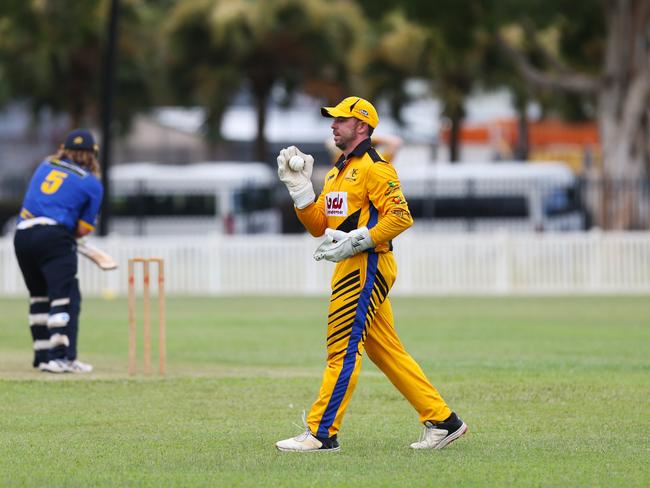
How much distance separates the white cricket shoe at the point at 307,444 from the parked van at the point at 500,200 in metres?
27.9

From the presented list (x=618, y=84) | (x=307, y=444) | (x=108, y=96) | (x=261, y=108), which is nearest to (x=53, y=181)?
(x=307, y=444)

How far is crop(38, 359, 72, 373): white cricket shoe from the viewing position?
12.8 m

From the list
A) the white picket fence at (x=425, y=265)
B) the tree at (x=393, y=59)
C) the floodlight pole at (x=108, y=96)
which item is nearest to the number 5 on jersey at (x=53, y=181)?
the white picket fence at (x=425, y=265)

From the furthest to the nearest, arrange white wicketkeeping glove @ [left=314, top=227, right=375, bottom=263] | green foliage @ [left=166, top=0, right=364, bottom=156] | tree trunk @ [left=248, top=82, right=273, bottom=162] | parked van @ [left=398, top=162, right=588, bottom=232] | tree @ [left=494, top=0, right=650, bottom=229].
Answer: tree trunk @ [left=248, top=82, right=273, bottom=162]
green foliage @ [left=166, top=0, right=364, bottom=156]
parked van @ [left=398, top=162, right=588, bottom=232]
tree @ [left=494, top=0, right=650, bottom=229]
white wicketkeeping glove @ [left=314, top=227, right=375, bottom=263]

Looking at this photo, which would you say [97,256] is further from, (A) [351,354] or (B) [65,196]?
(A) [351,354]

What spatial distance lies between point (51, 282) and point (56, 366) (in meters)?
0.76

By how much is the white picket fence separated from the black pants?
12816 millimetres

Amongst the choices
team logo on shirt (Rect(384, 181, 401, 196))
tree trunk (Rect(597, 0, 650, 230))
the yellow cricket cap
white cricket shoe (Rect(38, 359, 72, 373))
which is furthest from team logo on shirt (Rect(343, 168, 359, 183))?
tree trunk (Rect(597, 0, 650, 230))

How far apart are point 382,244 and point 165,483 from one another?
1973 mm

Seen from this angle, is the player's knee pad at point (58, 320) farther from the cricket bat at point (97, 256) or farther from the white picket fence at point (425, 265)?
the white picket fence at point (425, 265)

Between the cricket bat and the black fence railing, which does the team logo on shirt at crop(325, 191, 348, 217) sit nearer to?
the cricket bat

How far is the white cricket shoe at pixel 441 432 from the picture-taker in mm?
8656

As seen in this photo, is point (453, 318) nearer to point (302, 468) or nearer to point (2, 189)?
point (302, 468)

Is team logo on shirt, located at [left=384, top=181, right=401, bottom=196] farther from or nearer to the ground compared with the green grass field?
farther from the ground
